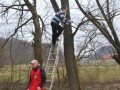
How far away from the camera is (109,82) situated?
28906 millimetres

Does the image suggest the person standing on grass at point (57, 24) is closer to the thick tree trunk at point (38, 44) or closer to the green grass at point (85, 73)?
the thick tree trunk at point (38, 44)

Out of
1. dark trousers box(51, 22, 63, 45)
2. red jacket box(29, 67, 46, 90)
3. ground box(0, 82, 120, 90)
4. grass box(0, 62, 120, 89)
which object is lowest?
ground box(0, 82, 120, 90)

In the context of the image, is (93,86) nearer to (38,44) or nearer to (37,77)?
(38,44)

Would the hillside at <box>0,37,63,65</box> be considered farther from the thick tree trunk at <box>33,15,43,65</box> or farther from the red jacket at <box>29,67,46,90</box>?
the red jacket at <box>29,67,46,90</box>

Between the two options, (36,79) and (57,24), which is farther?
(57,24)

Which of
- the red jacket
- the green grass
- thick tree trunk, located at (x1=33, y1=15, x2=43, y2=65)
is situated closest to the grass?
the green grass

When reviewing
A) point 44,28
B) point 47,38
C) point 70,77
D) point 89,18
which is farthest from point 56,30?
point 47,38

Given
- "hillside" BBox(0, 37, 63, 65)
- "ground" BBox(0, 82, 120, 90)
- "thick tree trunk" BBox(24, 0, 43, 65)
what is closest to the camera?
"thick tree trunk" BBox(24, 0, 43, 65)

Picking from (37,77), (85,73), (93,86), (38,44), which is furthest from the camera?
(93,86)

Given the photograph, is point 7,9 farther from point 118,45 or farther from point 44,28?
point 118,45

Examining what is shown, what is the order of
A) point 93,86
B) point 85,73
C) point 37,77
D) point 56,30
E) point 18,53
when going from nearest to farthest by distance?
1. point 37,77
2. point 56,30
3. point 18,53
4. point 85,73
5. point 93,86

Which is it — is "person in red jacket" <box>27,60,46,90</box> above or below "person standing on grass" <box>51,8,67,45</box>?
below

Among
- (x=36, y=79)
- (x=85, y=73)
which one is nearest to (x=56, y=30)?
(x=36, y=79)

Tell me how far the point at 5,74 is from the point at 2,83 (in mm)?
727
